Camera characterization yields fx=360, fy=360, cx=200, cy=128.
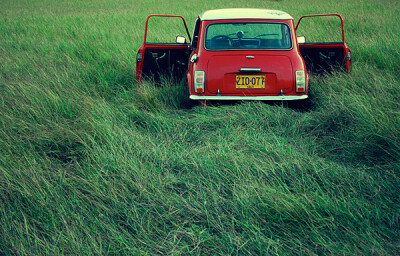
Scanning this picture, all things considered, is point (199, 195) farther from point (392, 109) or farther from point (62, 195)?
point (392, 109)

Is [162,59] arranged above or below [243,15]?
below

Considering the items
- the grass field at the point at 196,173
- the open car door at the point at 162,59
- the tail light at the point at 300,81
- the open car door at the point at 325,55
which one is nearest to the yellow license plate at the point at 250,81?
the grass field at the point at 196,173

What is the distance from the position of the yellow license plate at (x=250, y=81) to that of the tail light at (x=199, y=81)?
0.42 meters

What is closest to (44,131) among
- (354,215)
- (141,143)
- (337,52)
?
(141,143)

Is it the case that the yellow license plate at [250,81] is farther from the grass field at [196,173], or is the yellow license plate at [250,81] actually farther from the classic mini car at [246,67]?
the grass field at [196,173]

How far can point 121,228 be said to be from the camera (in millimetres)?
2314

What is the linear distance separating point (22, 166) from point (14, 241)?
0.92m

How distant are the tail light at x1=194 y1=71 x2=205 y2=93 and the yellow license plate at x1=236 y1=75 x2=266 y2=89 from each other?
42 centimetres

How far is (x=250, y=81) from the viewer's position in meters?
4.34

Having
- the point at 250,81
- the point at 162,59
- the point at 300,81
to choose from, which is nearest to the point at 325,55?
the point at 300,81

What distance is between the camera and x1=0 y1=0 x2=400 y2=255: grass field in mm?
2217

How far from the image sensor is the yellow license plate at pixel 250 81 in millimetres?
4328

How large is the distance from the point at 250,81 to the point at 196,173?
1.77m

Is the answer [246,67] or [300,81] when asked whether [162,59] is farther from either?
[300,81]
